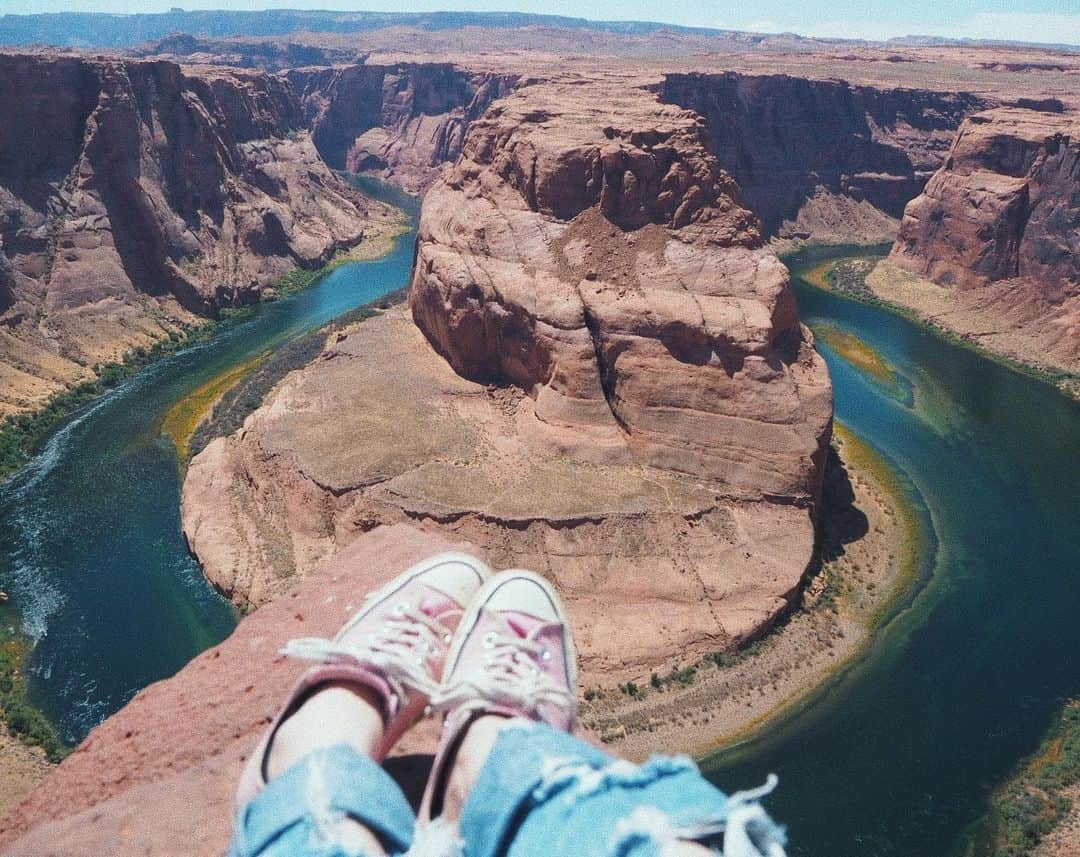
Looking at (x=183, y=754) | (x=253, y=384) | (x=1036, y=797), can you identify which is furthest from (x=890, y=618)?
(x=253, y=384)

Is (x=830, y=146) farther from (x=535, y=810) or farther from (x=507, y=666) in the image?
(x=535, y=810)

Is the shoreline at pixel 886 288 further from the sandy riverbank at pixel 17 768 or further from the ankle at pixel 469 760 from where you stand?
the sandy riverbank at pixel 17 768

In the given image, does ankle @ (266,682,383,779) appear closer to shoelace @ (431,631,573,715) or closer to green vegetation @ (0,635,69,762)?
shoelace @ (431,631,573,715)

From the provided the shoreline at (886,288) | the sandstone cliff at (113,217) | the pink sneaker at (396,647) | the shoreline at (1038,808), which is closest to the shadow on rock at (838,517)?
the shoreline at (1038,808)

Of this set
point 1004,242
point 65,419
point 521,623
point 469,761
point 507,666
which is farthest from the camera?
point 1004,242

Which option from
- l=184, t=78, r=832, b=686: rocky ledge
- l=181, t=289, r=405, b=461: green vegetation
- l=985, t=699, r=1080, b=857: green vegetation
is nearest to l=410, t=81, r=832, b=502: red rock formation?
l=184, t=78, r=832, b=686: rocky ledge

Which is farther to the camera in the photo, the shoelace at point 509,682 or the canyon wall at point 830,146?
the canyon wall at point 830,146
